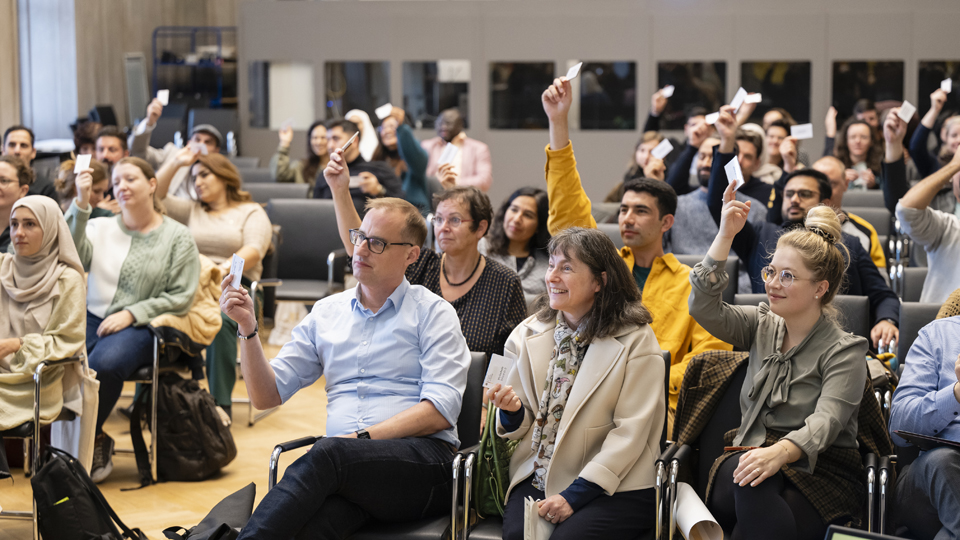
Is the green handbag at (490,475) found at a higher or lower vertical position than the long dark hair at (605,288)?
lower

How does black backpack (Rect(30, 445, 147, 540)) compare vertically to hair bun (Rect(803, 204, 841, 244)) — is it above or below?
below

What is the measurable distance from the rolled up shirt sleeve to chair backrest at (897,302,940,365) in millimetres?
1538

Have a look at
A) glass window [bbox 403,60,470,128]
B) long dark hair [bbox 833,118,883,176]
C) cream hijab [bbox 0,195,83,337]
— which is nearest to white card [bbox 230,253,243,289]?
cream hijab [bbox 0,195,83,337]

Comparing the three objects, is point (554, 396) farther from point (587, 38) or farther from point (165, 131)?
point (165, 131)

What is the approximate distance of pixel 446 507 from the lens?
8.67ft

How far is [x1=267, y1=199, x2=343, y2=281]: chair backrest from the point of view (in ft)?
19.0

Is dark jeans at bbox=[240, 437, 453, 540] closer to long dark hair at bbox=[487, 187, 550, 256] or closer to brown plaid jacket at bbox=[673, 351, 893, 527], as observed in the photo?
brown plaid jacket at bbox=[673, 351, 893, 527]

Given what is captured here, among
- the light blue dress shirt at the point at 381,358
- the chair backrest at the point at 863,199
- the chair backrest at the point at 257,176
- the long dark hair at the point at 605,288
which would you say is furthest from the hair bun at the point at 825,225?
the chair backrest at the point at 257,176

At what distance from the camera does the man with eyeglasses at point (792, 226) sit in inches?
146

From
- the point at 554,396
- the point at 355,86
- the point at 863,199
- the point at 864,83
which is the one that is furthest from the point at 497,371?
the point at 355,86

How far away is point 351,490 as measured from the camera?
2.48 meters

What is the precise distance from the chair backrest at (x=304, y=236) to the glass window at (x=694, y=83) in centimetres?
598

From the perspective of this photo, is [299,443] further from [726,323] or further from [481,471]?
[726,323]

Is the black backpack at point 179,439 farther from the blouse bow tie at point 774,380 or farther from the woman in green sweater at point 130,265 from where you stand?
the blouse bow tie at point 774,380
